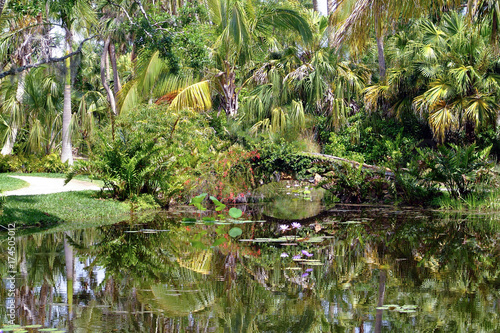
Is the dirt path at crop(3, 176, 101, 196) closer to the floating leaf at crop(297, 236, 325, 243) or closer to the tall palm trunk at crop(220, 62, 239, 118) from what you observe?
the tall palm trunk at crop(220, 62, 239, 118)

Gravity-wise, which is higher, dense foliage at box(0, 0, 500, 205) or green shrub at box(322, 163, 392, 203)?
dense foliage at box(0, 0, 500, 205)

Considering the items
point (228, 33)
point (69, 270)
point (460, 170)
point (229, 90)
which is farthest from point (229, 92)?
point (69, 270)

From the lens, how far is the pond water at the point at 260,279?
12.9ft

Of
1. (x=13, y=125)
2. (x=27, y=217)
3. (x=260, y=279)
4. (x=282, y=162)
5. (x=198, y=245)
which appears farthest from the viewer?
(x=13, y=125)

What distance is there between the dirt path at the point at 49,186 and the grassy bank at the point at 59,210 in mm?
1956

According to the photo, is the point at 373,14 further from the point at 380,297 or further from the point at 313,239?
the point at 380,297

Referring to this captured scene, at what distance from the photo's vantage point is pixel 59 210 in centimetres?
1032

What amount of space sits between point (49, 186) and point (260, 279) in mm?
11834

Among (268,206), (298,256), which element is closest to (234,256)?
(298,256)

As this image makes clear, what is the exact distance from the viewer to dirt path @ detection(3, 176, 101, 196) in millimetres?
14102

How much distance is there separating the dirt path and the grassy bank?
1956 mm

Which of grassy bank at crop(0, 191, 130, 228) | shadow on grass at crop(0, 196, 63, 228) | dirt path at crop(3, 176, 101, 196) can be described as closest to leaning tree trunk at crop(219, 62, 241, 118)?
dirt path at crop(3, 176, 101, 196)

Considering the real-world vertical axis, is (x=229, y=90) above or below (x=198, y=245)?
above

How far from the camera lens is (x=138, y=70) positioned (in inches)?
836
